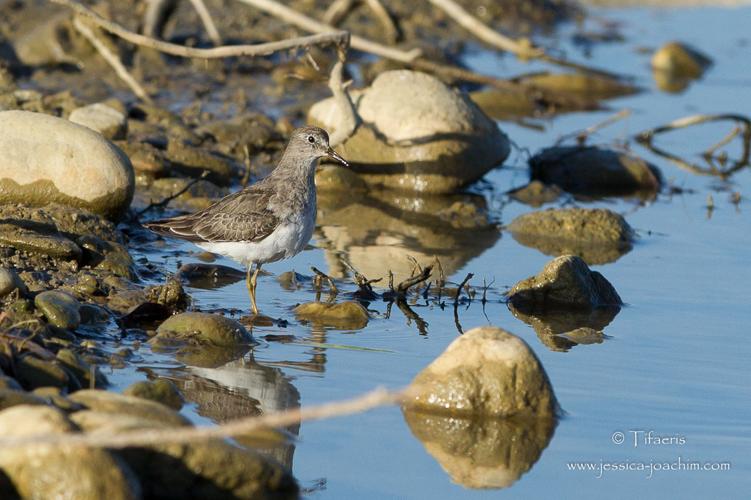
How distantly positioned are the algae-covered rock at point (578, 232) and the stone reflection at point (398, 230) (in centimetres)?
39

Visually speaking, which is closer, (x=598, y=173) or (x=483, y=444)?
(x=483, y=444)

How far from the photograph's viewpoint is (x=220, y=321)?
7324mm

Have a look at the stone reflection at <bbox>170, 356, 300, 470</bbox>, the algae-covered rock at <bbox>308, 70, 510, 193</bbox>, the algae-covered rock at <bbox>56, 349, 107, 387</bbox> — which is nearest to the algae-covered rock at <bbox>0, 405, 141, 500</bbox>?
the stone reflection at <bbox>170, 356, 300, 470</bbox>

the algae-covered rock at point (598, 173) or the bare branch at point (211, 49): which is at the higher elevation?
the bare branch at point (211, 49)

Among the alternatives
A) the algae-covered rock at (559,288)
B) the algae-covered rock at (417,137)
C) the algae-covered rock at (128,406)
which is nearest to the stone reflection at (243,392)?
the algae-covered rock at (128,406)

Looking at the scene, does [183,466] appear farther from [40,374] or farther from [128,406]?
[40,374]

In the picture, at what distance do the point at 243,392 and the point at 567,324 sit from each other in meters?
2.73

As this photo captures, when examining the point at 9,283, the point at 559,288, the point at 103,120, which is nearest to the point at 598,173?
the point at 559,288

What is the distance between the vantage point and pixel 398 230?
10938 millimetres

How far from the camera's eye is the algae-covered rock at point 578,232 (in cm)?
1048

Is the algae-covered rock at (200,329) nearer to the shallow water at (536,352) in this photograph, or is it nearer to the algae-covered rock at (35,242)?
the shallow water at (536,352)

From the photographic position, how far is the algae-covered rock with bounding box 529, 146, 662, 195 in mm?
12758

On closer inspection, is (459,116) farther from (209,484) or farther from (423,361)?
(209,484)

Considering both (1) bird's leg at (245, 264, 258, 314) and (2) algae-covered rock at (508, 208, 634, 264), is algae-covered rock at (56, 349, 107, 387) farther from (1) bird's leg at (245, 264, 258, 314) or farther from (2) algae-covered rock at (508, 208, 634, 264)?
(2) algae-covered rock at (508, 208, 634, 264)
